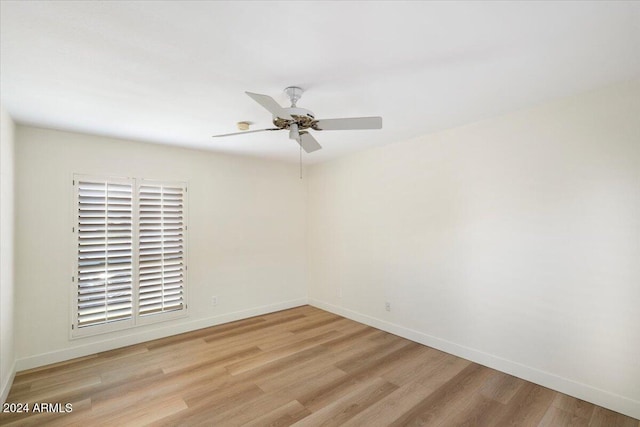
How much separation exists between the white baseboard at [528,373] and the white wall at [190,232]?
1949 millimetres

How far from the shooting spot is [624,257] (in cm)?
225

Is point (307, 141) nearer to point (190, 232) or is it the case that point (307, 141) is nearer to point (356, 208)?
point (356, 208)

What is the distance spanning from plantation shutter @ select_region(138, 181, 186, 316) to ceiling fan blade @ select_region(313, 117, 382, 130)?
2.56 m

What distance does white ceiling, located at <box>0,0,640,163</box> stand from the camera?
4.77 feet

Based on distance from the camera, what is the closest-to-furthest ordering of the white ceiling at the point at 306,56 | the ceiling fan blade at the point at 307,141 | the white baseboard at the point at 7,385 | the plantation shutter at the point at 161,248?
the white ceiling at the point at 306,56 < the white baseboard at the point at 7,385 < the ceiling fan blade at the point at 307,141 < the plantation shutter at the point at 161,248

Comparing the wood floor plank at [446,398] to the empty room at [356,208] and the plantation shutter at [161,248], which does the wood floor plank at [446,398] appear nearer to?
the empty room at [356,208]

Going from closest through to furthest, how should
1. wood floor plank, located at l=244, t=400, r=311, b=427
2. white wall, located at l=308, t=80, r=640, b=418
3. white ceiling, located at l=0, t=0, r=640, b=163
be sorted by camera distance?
white ceiling, located at l=0, t=0, r=640, b=163 → wood floor plank, located at l=244, t=400, r=311, b=427 → white wall, located at l=308, t=80, r=640, b=418

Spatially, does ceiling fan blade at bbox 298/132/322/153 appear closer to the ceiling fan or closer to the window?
the ceiling fan

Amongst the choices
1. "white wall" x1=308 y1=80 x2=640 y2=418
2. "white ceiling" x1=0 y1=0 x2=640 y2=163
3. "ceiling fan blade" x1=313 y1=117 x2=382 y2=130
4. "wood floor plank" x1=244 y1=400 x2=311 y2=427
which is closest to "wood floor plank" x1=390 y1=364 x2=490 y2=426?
"white wall" x1=308 y1=80 x2=640 y2=418

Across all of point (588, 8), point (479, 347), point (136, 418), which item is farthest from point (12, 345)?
point (588, 8)

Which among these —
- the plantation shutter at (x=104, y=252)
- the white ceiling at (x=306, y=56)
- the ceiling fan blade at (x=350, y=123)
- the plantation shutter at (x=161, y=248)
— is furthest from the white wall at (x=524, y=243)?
the plantation shutter at (x=104, y=252)

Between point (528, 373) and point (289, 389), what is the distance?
86.7 inches

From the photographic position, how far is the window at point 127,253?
10.7ft

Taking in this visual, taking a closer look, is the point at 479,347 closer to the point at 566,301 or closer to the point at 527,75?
the point at 566,301
